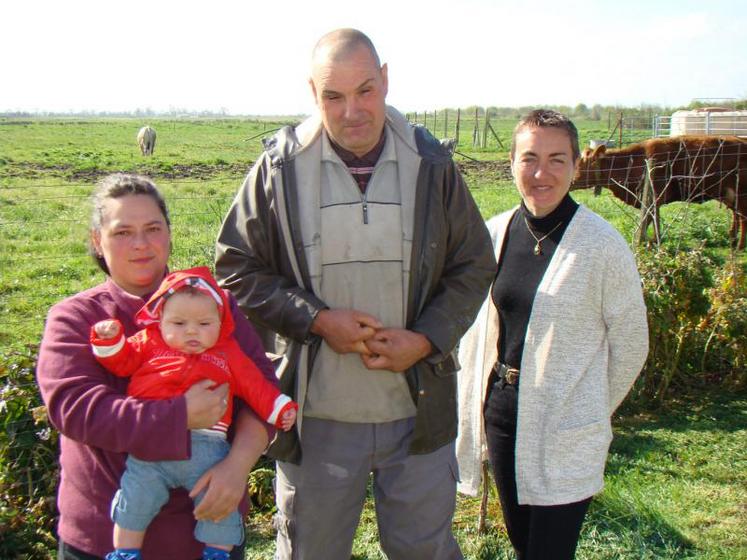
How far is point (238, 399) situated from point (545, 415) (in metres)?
1.09

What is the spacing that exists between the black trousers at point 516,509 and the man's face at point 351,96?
103cm

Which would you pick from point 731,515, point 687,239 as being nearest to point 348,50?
point 731,515

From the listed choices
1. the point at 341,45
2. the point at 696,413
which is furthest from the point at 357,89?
the point at 696,413

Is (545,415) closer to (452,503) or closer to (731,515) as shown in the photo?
(452,503)

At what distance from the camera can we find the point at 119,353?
1881 millimetres

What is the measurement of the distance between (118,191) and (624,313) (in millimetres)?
1676

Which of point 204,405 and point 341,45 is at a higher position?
point 341,45

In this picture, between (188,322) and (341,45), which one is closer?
(188,322)

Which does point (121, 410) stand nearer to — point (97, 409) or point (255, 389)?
point (97, 409)

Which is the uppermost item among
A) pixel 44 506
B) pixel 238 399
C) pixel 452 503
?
pixel 238 399

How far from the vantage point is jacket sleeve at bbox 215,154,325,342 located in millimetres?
2430

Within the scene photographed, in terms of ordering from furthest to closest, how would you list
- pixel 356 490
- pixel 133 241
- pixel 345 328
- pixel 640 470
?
pixel 640 470 → pixel 356 490 → pixel 345 328 → pixel 133 241

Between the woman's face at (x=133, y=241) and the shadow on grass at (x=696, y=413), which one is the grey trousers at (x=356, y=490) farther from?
the shadow on grass at (x=696, y=413)

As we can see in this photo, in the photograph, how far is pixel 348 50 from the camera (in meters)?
2.40
